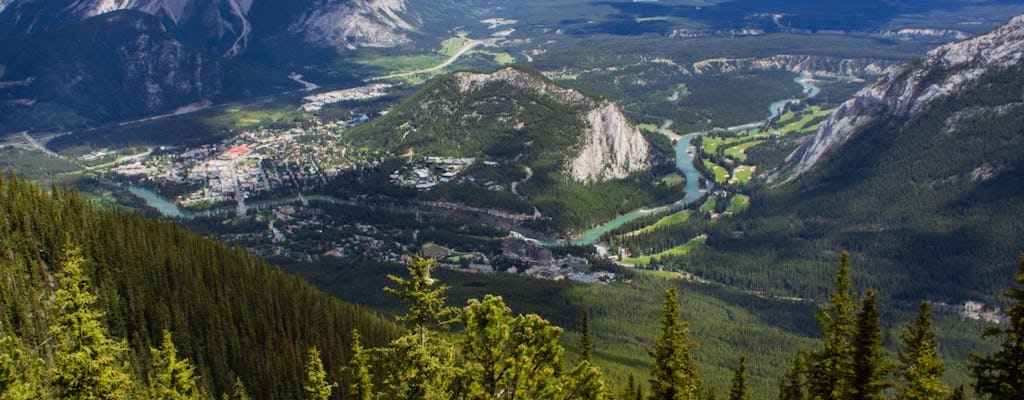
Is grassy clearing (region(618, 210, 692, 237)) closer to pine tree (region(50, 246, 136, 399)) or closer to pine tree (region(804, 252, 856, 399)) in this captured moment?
pine tree (region(804, 252, 856, 399))

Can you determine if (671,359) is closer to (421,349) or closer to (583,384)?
(583,384)

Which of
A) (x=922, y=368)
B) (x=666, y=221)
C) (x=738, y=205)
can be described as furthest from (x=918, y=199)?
(x=922, y=368)

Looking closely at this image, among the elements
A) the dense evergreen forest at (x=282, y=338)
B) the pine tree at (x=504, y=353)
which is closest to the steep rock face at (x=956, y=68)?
the dense evergreen forest at (x=282, y=338)

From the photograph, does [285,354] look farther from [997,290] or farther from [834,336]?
[997,290]

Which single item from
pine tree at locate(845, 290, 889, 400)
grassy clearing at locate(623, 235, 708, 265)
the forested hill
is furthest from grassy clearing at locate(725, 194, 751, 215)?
pine tree at locate(845, 290, 889, 400)

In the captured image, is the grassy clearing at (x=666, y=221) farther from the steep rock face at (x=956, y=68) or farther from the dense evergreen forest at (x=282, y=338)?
the dense evergreen forest at (x=282, y=338)

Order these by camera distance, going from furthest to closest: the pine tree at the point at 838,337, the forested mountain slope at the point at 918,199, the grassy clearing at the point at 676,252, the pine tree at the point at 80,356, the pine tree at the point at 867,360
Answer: the grassy clearing at the point at 676,252 → the forested mountain slope at the point at 918,199 → the pine tree at the point at 838,337 → the pine tree at the point at 80,356 → the pine tree at the point at 867,360
